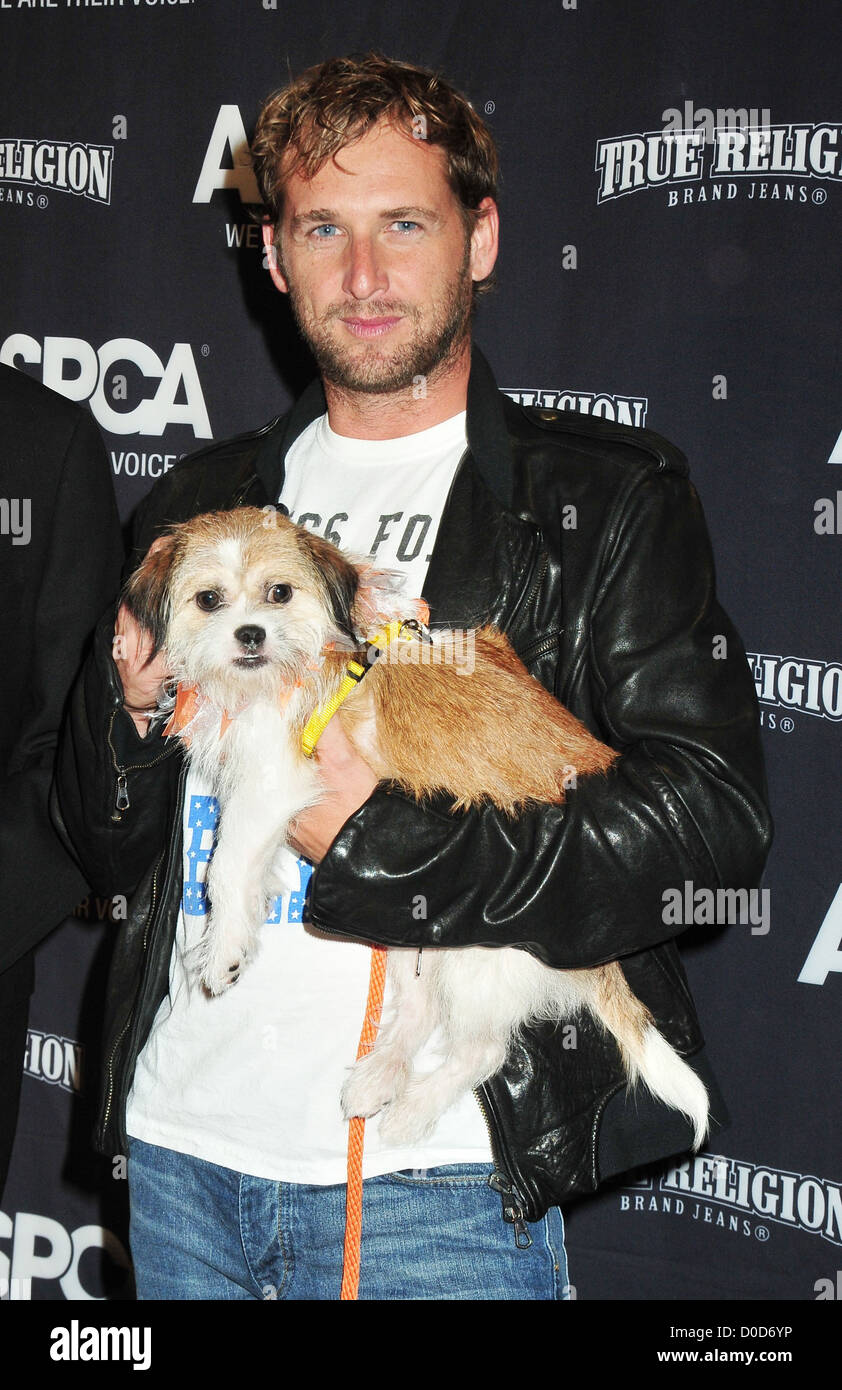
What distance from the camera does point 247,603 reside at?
2.26 meters

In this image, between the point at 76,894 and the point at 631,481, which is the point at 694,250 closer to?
the point at 631,481

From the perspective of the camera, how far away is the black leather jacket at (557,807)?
2012mm

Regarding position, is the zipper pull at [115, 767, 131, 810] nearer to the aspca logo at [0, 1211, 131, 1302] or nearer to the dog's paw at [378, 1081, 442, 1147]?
the dog's paw at [378, 1081, 442, 1147]

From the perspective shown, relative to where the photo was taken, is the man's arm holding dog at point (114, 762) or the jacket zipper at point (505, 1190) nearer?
the jacket zipper at point (505, 1190)

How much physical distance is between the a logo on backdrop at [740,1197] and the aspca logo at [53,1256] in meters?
1.92

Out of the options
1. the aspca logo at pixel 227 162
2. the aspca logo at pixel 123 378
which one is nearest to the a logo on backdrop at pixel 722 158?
the aspca logo at pixel 227 162

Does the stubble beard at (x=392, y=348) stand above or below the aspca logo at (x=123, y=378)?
below

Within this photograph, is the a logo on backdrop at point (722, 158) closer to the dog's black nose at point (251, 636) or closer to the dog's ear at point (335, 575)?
the dog's ear at point (335, 575)

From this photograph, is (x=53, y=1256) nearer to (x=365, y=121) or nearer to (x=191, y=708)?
(x=191, y=708)

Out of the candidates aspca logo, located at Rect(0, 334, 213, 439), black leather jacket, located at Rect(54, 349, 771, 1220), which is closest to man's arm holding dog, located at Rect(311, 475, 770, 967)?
black leather jacket, located at Rect(54, 349, 771, 1220)

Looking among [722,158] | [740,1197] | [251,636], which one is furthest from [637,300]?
[740,1197]

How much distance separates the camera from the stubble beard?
232cm

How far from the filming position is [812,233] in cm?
354

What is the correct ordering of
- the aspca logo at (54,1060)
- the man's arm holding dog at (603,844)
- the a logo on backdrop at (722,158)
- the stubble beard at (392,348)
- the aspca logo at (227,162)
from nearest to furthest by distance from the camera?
the man's arm holding dog at (603,844) → the stubble beard at (392,348) → the a logo on backdrop at (722,158) → the aspca logo at (227,162) → the aspca logo at (54,1060)
